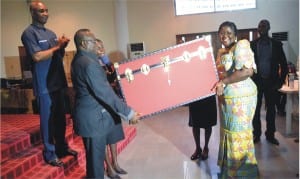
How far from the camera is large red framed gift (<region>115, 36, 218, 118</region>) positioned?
2404 millimetres

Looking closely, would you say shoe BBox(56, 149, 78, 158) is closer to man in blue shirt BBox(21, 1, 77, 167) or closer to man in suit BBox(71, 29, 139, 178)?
man in blue shirt BBox(21, 1, 77, 167)

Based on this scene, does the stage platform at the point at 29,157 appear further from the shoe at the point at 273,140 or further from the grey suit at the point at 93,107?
the shoe at the point at 273,140

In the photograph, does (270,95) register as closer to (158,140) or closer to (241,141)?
(241,141)

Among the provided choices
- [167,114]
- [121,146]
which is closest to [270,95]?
[121,146]

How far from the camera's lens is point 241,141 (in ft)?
7.72

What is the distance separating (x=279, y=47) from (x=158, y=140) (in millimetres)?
1937

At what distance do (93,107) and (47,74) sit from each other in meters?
0.65

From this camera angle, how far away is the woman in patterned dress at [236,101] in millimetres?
2182

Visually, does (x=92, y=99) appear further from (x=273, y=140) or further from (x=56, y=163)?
(x=273, y=140)

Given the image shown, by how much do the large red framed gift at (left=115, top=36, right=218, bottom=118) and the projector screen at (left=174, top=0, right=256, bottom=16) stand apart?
15.9ft

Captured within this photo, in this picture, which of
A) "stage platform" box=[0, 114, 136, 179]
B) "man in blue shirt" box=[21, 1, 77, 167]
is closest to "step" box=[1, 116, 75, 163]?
"stage platform" box=[0, 114, 136, 179]

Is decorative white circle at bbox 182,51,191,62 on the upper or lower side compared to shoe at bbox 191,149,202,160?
upper

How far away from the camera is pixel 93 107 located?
1.99 metres

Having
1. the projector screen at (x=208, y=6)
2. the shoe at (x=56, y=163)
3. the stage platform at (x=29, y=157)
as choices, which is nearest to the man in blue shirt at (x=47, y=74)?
the shoe at (x=56, y=163)
